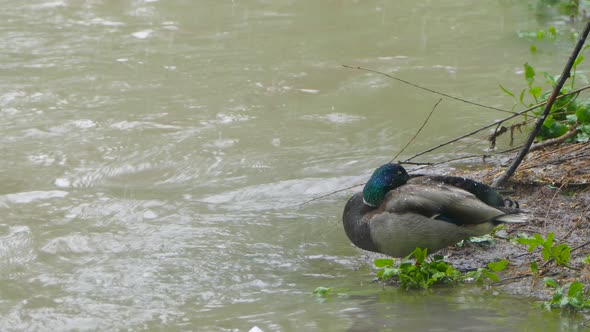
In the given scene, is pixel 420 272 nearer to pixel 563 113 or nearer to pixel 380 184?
pixel 380 184

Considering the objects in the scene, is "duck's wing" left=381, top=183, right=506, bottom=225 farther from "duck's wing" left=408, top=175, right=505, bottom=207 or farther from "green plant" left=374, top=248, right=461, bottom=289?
"green plant" left=374, top=248, right=461, bottom=289

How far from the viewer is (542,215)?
19.0 feet

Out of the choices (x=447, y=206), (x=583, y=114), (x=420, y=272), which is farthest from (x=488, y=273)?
(x=583, y=114)

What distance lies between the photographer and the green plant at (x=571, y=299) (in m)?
4.18

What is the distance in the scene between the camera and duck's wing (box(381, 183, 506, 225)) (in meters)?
5.09

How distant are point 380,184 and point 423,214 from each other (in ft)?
1.31

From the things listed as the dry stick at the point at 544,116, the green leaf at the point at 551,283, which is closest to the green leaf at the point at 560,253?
the green leaf at the point at 551,283

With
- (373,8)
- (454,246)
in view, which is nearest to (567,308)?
(454,246)

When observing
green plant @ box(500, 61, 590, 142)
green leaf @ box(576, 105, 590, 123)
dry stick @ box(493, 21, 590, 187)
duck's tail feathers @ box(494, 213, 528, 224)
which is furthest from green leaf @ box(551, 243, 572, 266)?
green leaf @ box(576, 105, 590, 123)

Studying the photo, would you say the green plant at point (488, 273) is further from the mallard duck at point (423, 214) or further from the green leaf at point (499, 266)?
the mallard duck at point (423, 214)

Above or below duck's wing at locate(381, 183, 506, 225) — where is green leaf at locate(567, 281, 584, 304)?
below

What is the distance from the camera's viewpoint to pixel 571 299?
4203 millimetres

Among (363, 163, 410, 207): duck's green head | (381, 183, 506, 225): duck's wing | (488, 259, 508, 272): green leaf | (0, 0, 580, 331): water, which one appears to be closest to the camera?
(488, 259, 508, 272): green leaf

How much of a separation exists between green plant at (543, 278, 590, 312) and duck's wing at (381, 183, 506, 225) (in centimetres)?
81
